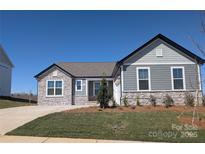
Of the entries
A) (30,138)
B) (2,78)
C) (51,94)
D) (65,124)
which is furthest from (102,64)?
(30,138)

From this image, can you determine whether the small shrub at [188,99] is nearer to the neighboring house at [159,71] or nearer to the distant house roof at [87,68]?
the neighboring house at [159,71]

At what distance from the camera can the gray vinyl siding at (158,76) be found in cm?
1474

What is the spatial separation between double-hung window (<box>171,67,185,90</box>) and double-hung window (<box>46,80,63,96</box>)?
10217 mm

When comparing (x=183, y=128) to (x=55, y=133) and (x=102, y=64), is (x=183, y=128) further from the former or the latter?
(x=102, y=64)

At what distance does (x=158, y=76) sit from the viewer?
14.8m

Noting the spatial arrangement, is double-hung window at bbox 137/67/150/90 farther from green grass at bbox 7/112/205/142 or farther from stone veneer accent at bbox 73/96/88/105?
stone veneer accent at bbox 73/96/88/105

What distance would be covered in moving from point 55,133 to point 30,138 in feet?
3.00

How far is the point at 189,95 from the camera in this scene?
14516 mm

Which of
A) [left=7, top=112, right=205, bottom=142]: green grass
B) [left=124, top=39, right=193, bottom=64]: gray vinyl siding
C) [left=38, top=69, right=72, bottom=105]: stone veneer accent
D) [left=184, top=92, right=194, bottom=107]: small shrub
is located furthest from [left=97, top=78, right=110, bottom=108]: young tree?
[left=38, top=69, right=72, bottom=105]: stone veneer accent

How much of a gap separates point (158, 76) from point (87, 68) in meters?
10.1

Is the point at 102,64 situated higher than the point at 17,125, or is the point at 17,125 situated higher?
the point at 102,64

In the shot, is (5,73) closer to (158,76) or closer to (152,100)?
(152,100)

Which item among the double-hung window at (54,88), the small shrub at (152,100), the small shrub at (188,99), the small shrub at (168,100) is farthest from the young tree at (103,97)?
the double-hung window at (54,88)
